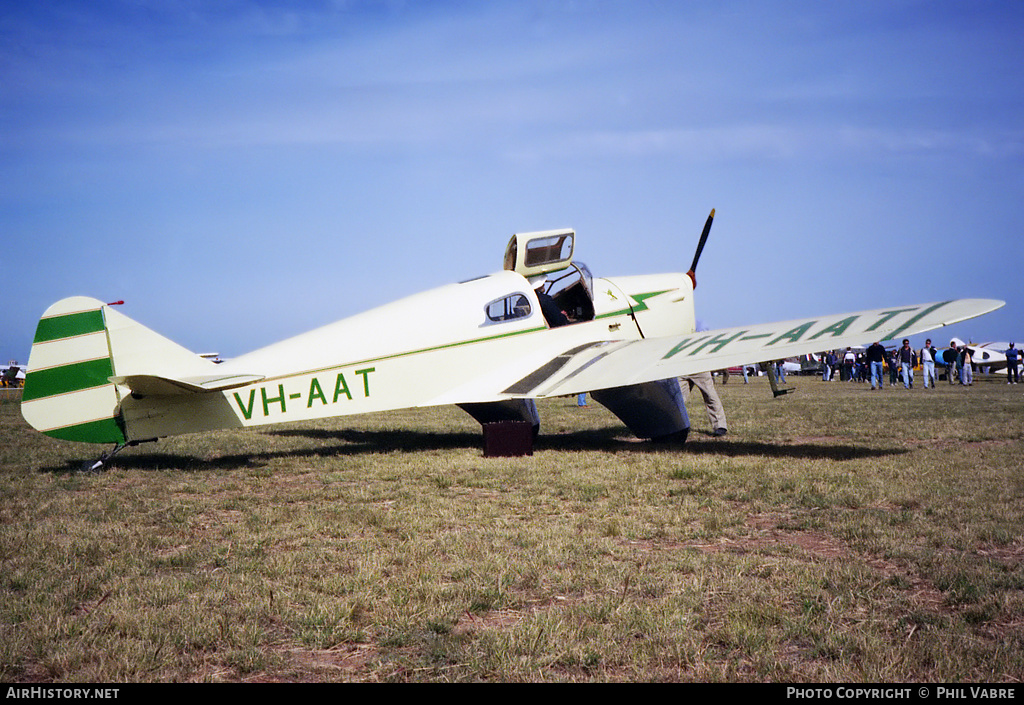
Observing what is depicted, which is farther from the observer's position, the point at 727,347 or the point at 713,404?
the point at 713,404

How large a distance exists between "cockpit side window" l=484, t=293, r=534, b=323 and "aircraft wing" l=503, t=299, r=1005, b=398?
808 millimetres

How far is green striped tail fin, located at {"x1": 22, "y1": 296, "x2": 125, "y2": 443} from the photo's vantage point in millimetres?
7352

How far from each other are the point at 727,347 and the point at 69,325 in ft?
23.6

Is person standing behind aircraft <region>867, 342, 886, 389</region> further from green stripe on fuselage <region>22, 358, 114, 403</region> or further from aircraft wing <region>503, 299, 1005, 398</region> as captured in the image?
green stripe on fuselage <region>22, 358, 114, 403</region>

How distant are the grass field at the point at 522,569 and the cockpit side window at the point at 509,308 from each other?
218 centimetres

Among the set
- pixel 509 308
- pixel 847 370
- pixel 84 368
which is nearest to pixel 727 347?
pixel 509 308

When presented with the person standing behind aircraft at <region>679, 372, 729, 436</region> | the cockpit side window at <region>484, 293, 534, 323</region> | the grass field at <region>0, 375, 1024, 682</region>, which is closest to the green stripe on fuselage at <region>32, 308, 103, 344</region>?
the grass field at <region>0, 375, 1024, 682</region>

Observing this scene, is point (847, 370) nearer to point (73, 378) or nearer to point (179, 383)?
point (179, 383)

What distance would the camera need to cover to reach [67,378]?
7.42 meters

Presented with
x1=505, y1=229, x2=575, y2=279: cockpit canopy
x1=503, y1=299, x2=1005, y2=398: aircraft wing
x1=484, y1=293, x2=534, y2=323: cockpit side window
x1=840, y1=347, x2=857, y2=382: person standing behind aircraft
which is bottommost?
x1=840, y1=347, x2=857, y2=382: person standing behind aircraft

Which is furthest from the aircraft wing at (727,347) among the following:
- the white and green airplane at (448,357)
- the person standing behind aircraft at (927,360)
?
the person standing behind aircraft at (927,360)

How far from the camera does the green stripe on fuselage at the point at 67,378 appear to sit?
289 inches

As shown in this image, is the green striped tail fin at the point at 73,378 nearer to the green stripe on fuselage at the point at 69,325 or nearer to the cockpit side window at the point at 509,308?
the green stripe on fuselage at the point at 69,325
